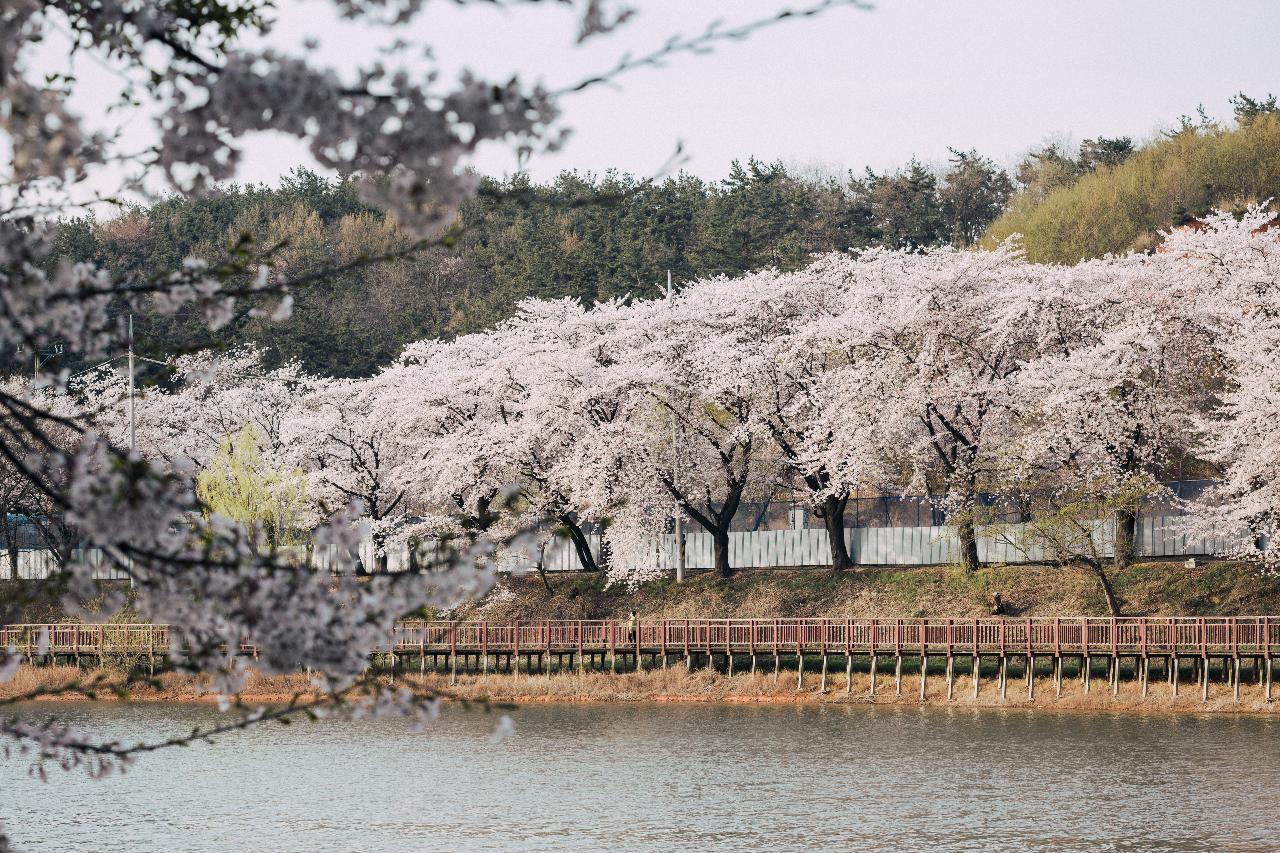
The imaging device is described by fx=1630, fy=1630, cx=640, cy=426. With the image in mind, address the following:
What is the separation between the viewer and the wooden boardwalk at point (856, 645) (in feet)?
124

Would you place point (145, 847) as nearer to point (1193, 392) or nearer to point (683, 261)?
point (1193, 392)

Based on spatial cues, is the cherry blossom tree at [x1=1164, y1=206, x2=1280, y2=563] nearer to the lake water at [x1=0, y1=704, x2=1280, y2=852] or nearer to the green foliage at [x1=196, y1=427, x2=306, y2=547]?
the lake water at [x1=0, y1=704, x2=1280, y2=852]

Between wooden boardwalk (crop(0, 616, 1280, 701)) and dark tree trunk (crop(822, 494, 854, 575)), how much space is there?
4.47m

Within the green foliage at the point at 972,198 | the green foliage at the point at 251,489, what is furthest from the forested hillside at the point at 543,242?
the green foliage at the point at 251,489

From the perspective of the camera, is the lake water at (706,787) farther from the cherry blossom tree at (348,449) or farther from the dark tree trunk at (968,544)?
the cherry blossom tree at (348,449)

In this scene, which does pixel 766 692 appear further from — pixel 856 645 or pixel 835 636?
pixel 856 645

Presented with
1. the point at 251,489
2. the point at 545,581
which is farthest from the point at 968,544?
the point at 251,489

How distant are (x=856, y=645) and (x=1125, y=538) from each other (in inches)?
325

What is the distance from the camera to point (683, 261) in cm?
7781

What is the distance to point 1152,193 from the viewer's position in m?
71.9

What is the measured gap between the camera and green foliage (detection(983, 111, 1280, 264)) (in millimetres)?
69438

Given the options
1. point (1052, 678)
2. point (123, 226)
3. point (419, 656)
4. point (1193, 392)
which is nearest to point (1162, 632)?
point (1052, 678)

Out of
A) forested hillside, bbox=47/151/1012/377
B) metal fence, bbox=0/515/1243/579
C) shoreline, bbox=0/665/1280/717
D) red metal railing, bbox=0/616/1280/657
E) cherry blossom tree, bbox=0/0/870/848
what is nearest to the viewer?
cherry blossom tree, bbox=0/0/870/848

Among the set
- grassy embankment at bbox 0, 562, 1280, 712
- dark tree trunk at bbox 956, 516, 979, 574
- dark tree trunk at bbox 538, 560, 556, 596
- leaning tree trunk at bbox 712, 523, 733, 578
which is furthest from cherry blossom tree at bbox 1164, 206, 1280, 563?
dark tree trunk at bbox 538, 560, 556, 596
